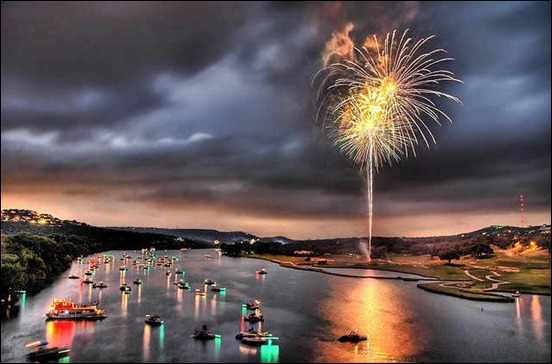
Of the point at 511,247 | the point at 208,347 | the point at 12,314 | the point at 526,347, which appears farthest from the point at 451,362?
the point at 511,247

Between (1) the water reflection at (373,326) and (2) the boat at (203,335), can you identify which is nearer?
(1) the water reflection at (373,326)

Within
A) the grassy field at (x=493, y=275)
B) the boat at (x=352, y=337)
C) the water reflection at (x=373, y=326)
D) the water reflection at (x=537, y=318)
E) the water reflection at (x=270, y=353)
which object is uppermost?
the grassy field at (x=493, y=275)

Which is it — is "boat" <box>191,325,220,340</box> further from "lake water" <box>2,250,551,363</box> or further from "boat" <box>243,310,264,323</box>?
"boat" <box>243,310,264,323</box>

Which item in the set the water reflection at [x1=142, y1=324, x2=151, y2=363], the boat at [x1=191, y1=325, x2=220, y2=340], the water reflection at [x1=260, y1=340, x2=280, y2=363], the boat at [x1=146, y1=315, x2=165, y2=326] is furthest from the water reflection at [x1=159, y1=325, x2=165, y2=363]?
the water reflection at [x1=260, y1=340, x2=280, y2=363]

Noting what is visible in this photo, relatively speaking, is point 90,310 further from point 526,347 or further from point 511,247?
point 511,247

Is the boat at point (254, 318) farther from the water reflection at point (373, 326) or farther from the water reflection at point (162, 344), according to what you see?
the water reflection at point (162, 344)

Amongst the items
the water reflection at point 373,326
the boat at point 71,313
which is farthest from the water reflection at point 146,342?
the water reflection at point 373,326
